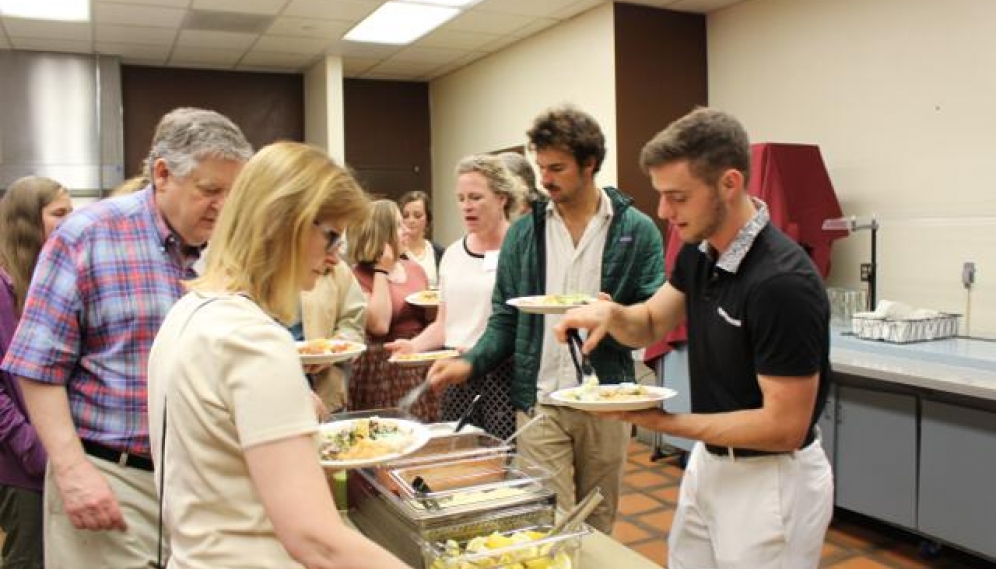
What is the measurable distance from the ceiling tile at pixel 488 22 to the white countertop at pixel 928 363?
10.5 feet

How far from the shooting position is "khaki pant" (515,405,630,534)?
2193mm

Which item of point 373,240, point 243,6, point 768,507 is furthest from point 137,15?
point 768,507

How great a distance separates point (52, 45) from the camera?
245 inches

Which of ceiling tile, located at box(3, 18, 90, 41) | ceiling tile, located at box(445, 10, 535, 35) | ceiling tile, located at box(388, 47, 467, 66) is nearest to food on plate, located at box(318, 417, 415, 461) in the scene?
ceiling tile, located at box(445, 10, 535, 35)

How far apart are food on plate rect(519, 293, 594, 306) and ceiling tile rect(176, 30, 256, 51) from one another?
4695mm

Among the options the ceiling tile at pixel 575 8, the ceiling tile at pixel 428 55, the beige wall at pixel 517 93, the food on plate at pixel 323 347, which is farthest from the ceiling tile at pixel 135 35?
the food on plate at pixel 323 347

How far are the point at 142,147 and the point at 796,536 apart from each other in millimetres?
6878

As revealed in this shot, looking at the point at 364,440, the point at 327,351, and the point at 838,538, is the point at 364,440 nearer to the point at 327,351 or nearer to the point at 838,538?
the point at 327,351

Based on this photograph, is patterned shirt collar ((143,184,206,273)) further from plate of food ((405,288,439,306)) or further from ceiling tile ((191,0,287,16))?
ceiling tile ((191,0,287,16))

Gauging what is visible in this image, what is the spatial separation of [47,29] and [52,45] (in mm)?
552

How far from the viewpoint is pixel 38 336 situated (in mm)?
1597

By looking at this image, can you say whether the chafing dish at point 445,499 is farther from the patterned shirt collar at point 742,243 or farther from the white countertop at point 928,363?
the white countertop at point 928,363

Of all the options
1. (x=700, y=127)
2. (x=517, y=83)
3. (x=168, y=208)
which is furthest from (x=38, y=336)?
(x=517, y=83)

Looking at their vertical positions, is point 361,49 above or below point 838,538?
above
